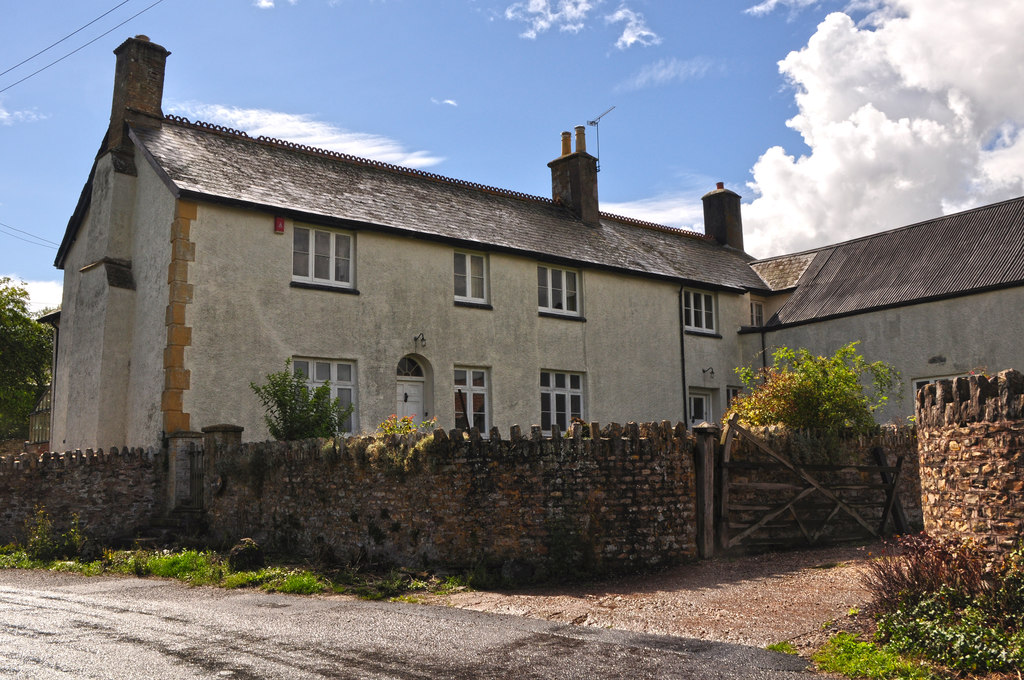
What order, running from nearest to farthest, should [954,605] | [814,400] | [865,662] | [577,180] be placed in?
[865,662] → [954,605] → [814,400] → [577,180]

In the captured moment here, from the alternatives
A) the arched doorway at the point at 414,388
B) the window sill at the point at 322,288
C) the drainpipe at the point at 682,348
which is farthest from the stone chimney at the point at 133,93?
the drainpipe at the point at 682,348

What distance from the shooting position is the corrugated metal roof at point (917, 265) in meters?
20.8

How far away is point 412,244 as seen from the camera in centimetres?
1870

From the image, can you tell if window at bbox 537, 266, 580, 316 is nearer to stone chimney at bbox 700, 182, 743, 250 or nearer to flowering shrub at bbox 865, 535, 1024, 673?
stone chimney at bbox 700, 182, 743, 250

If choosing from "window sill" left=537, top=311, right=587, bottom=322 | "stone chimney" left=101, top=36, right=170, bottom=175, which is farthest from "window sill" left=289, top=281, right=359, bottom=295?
"window sill" left=537, top=311, right=587, bottom=322

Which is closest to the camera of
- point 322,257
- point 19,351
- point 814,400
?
point 814,400

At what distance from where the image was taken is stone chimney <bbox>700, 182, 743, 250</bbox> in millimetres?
29703

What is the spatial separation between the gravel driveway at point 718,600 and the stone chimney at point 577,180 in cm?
1512

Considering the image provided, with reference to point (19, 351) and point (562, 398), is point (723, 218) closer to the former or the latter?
point (562, 398)

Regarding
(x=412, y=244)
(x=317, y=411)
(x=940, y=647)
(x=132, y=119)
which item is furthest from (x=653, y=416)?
(x=940, y=647)

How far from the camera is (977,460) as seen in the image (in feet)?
24.4

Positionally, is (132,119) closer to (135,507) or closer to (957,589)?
(135,507)

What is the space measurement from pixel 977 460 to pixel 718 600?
3.00m

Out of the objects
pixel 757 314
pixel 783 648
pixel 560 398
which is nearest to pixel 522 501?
pixel 783 648
